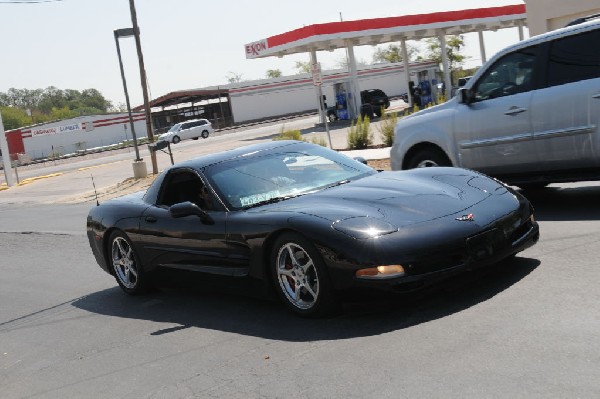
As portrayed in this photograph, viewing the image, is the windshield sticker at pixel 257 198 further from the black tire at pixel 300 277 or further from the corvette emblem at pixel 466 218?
the corvette emblem at pixel 466 218

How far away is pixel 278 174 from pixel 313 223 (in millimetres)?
1307

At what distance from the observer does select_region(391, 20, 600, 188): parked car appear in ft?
26.5

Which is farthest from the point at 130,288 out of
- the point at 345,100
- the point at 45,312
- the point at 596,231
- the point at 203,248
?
the point at 345,100

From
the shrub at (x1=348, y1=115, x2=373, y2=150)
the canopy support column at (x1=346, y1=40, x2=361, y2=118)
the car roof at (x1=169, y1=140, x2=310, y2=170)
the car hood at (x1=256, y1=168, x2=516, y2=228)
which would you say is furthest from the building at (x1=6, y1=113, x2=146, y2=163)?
the car hood at (x1=256, y1=168, x2=516, y2=228)

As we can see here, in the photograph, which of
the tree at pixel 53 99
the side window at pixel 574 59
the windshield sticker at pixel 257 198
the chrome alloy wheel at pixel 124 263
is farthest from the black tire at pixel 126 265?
the tree at pixel 53 99

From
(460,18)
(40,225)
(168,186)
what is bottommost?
(40,225)

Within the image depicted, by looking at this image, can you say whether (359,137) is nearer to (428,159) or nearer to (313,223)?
(428,159)

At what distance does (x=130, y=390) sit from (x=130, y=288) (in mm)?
2888

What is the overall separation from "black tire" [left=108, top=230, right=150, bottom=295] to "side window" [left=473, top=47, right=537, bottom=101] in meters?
4.18

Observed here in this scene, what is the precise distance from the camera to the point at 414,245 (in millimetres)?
5289

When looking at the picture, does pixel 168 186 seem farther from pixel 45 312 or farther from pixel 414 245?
pixel 414 245

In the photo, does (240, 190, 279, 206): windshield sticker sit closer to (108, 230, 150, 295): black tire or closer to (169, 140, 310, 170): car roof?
(169, 140, 310, 170): car roof

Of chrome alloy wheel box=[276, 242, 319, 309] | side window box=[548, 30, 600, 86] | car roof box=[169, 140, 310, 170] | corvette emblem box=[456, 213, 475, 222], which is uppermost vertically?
side window box=[548, 30, 600, 86]

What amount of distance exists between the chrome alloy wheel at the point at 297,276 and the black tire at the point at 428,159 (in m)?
4.24
